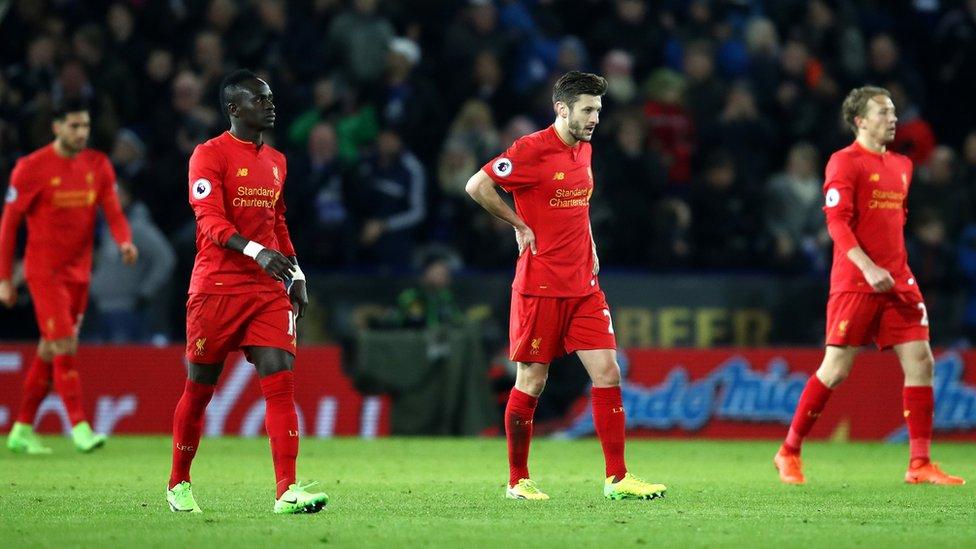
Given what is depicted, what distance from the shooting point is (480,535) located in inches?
299

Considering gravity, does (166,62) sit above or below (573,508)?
above

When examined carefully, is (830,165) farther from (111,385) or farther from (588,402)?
(111,385)

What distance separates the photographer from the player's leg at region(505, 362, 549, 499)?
9.56m

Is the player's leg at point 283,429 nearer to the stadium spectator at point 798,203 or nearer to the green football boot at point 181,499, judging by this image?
the green football boot at point 181,499

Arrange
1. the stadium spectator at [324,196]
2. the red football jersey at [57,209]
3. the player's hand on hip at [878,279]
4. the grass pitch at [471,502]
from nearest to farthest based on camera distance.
Result: the grass pitch at [471,502] < the player's hand on hip at [878,279] < the red football jersey at [57,209] < the stadium spectator at [324,196]

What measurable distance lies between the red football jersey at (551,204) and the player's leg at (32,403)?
5.24 meters

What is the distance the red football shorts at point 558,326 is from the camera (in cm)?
945

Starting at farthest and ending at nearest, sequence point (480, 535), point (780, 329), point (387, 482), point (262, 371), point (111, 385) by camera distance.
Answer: point (780, 329), point (111, 385), point (387, 482), point (262, 371), point (480, 535)

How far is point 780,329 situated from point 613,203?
2244mm

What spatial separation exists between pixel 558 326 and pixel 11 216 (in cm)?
528

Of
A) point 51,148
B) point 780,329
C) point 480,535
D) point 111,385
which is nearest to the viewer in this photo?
point 480,535

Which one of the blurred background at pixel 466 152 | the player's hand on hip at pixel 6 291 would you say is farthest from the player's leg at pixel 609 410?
the blurred background at pixel 466 152

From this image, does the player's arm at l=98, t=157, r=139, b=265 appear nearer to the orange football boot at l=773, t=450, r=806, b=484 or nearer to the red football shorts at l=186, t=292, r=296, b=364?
the red football shorts at l=186, t=292, r=296, b=364

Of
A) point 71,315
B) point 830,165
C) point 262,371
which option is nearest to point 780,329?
point 830,165
